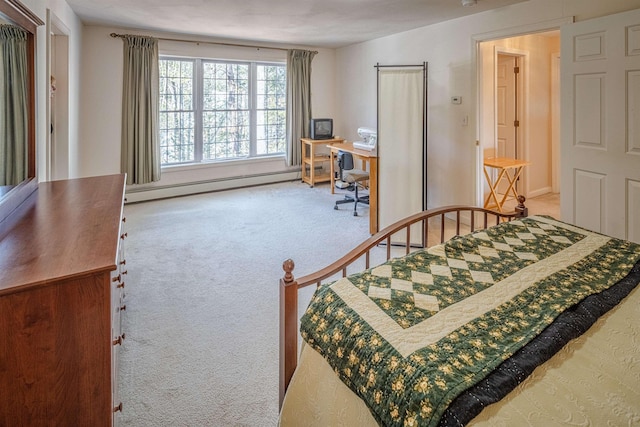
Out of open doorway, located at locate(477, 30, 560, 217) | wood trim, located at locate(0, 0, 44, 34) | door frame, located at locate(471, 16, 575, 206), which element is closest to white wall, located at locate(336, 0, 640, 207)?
door frame, located at locate(471, 16, 575, 206)

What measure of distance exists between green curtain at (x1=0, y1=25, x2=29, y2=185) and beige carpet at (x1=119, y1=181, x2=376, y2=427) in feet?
3.65

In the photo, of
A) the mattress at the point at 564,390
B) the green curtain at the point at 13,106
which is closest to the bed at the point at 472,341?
the mattress at the point at 564,390

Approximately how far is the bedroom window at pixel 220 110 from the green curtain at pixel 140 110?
0.28 meters

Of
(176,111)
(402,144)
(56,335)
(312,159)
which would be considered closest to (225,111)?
(176,111)

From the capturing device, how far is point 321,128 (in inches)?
265

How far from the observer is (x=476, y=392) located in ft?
3.04

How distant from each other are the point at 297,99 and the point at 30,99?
4901 mm

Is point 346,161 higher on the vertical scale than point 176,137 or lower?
lower

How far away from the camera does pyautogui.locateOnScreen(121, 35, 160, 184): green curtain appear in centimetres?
532

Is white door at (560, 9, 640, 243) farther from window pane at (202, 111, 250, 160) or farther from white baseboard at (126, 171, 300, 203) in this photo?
window pane at (202, 111, 250, 160)

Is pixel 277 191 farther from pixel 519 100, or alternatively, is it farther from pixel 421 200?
pixel 519 100

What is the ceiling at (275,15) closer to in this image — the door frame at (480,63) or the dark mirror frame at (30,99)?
the door frame at (480,63)

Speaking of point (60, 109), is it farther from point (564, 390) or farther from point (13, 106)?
point (564, 390)

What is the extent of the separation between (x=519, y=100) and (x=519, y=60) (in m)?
0.53
